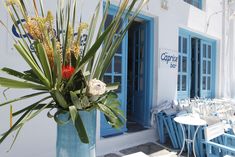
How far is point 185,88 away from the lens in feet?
18.3

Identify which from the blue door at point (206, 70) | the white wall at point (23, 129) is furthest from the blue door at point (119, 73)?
the blue door at point (206, 70)

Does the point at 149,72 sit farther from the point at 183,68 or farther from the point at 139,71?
the point at 183,68

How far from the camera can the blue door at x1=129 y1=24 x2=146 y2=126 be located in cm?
462

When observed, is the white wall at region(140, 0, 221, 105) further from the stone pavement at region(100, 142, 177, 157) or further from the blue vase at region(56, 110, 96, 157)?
the blue vase at region(56, 110, 96, 157)

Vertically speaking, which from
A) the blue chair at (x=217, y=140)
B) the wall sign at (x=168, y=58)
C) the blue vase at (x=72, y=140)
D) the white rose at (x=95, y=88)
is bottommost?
the blue chair at (x=217, y=140)

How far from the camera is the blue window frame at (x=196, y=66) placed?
5.45 metres


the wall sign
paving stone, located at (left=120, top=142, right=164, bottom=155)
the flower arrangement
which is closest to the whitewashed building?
the wall sign

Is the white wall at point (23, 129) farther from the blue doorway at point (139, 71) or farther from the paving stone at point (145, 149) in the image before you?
the blue doorway at point (139, 71)

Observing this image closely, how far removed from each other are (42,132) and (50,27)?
82.7 inches

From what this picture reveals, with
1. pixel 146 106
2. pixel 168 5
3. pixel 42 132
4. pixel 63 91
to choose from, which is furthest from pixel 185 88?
pixel 63 91

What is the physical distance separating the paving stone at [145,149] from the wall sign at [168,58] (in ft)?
5.03

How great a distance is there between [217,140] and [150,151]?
1.04 meters

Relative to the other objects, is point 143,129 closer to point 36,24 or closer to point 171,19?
point 171,19

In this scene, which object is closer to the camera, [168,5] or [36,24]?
[36,24]
